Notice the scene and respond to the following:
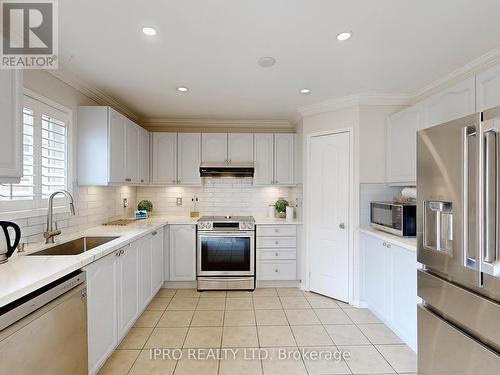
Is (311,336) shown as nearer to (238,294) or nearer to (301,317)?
(301,317)

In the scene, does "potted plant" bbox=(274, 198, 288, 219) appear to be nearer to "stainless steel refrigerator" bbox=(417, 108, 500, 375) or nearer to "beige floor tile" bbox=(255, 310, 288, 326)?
"beige floor tile" bbox=(255, 310, 288, 326)

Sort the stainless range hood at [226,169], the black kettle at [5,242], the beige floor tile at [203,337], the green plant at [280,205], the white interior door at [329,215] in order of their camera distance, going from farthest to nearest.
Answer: the green plant at [280,205], the stainless range hood at [226,169], the white interior door at [329,215], the beige floor tile at [203,337], the black kettle at [5,242]

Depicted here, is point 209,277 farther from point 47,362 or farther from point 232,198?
point 47,362

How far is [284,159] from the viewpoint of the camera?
388cm

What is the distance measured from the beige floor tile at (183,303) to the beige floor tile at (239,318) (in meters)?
0.46

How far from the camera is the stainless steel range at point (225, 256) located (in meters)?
3.41

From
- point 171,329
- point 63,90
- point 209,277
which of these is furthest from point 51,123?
point 209,277

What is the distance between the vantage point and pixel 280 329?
2477mm

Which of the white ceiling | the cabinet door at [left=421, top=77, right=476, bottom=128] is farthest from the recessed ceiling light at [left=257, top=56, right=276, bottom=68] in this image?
the cabinet door at [left=421, top=77, right=476, bottom=128]

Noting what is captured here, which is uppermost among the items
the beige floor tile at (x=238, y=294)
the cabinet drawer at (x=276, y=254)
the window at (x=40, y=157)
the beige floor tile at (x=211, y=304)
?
the window at (x=40, y=157)

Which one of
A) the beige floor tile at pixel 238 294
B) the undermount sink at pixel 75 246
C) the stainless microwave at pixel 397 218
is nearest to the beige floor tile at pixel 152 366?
the undermount sink at pixel 75 246

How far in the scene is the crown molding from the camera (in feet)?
7.44

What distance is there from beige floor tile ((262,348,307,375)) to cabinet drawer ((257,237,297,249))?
57.9 inches

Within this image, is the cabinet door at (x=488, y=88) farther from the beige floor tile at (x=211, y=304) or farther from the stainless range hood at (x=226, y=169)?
the beige floor tile at (x=211, y=304)
